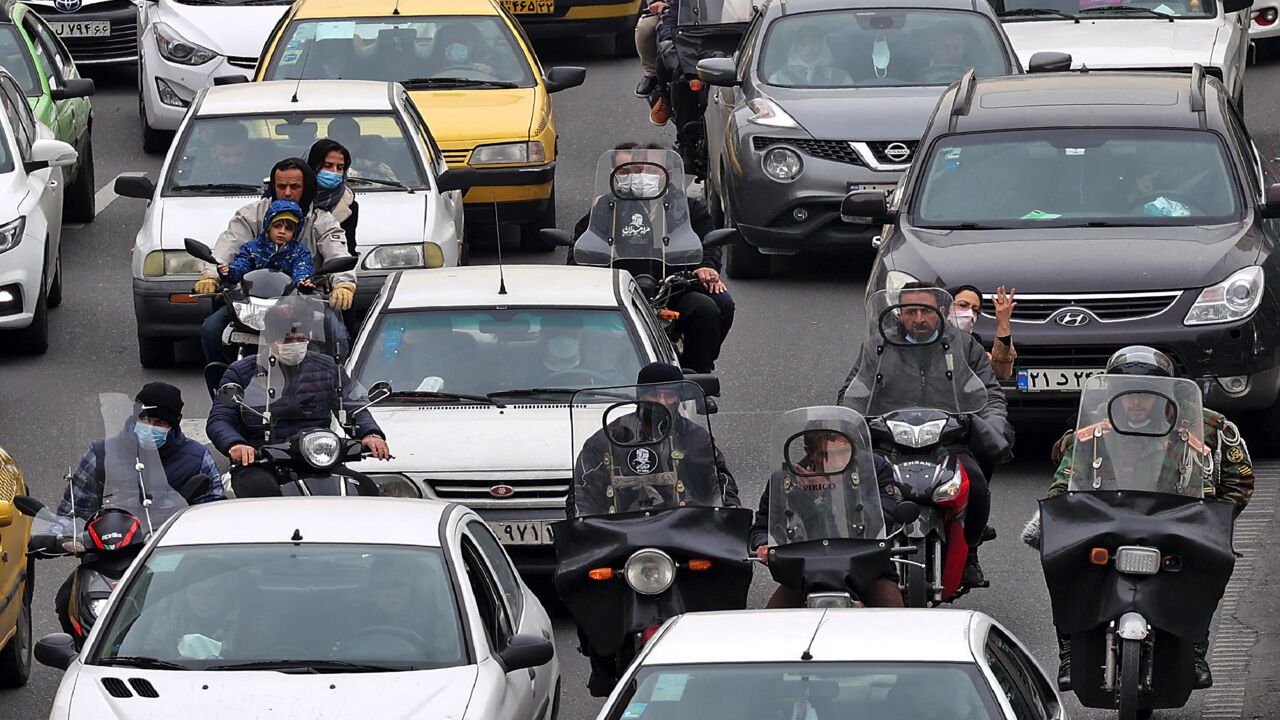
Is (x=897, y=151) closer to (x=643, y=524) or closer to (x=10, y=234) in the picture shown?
(x=10, y=234)

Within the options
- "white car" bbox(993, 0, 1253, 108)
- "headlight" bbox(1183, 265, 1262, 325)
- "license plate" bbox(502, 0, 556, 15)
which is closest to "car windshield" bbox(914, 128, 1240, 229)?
"headlight" bbox(1183, 265, 1262, 325)

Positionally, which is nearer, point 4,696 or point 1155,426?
point 1155,426

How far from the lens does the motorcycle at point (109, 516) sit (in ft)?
36.4

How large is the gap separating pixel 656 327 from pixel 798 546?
3.56 m

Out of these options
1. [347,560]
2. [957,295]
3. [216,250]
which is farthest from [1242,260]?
[347,560]

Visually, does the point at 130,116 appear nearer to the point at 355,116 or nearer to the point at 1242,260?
the point at 355,116

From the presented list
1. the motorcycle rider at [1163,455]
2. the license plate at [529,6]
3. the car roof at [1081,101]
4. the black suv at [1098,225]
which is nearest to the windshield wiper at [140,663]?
the motorcycle rider at [1163,455]

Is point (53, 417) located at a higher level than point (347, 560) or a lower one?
lower

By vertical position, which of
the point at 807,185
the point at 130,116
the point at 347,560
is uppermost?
the point at 347,560

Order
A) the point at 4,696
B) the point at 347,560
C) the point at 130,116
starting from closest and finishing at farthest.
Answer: the point at 347,560 → the point at 4,696 → the point at 130,116

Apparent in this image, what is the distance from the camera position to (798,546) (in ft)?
35.4

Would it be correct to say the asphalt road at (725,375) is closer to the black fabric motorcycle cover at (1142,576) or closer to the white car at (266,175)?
the white car at (266,175)

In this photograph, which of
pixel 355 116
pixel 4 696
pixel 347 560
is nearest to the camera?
pixel 347 560

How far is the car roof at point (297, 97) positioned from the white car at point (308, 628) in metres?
8.46
